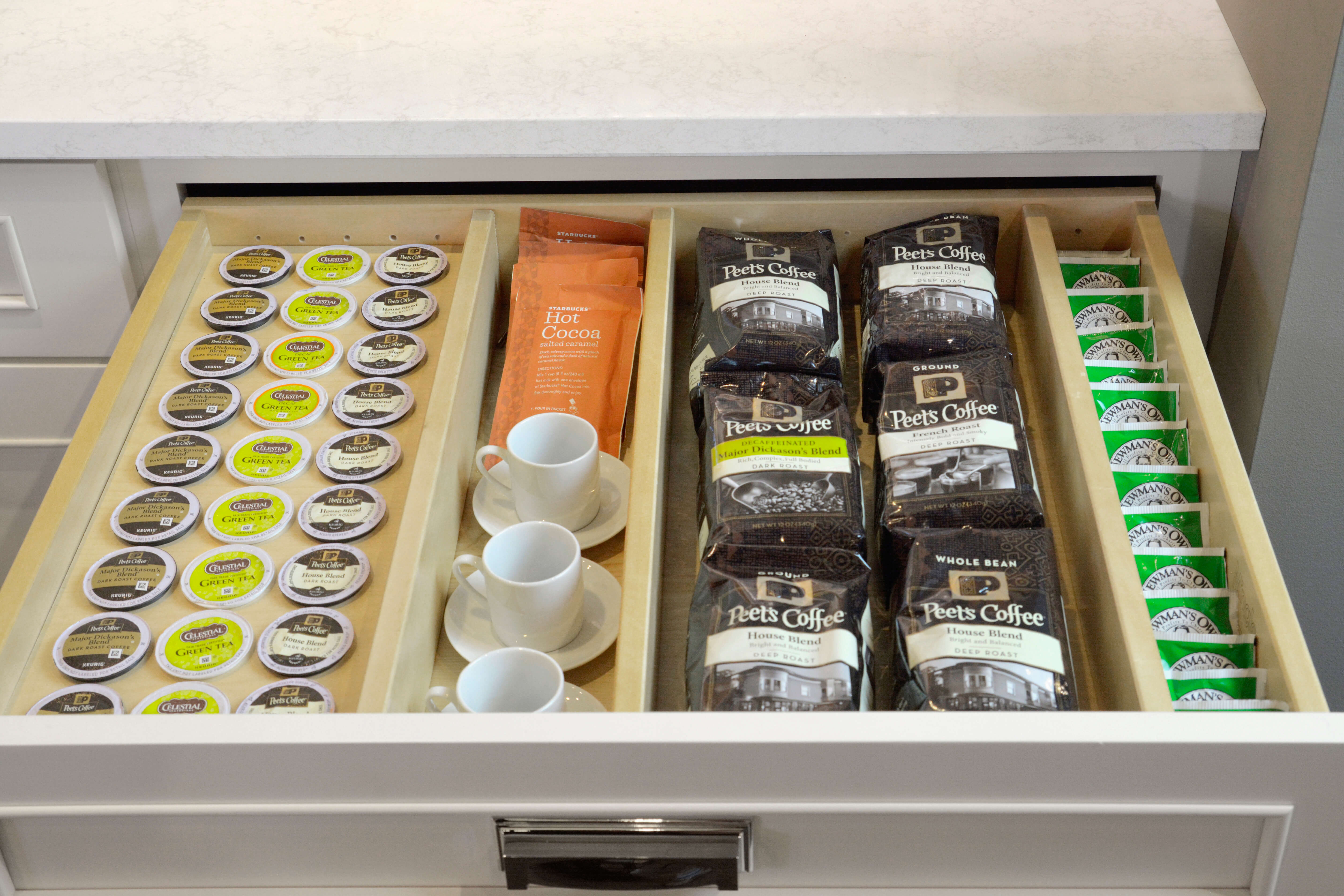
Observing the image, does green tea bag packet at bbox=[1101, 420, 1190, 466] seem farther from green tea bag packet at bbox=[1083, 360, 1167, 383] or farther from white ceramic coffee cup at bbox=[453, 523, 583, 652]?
white ceramic coffee cup at bbox=[453, 523, 583, 652]

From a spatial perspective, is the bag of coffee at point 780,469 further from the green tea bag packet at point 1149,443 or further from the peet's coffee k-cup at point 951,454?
the green tea bag packet at point 1149,443

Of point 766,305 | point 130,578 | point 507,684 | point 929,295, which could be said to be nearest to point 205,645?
point 130,578

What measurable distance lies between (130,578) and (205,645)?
0.38 feet

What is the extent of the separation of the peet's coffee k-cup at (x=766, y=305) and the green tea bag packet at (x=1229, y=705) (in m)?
0.48

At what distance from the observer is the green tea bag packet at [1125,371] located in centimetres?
116

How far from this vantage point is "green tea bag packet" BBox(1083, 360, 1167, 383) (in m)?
1.16

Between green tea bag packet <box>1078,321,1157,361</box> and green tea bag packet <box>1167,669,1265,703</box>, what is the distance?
0.37m

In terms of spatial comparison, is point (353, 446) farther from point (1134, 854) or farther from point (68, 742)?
point (1134, 854)

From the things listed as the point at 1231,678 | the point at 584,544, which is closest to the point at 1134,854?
the point at 1231,678

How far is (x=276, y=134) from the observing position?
4.05ft

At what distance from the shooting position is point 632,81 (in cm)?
128

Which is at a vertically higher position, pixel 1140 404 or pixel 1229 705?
pixel 1140 404

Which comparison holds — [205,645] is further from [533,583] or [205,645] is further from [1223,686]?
[1223,686]

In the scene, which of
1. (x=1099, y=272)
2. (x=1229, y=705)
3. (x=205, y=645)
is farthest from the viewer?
(x=1099, y=272)
